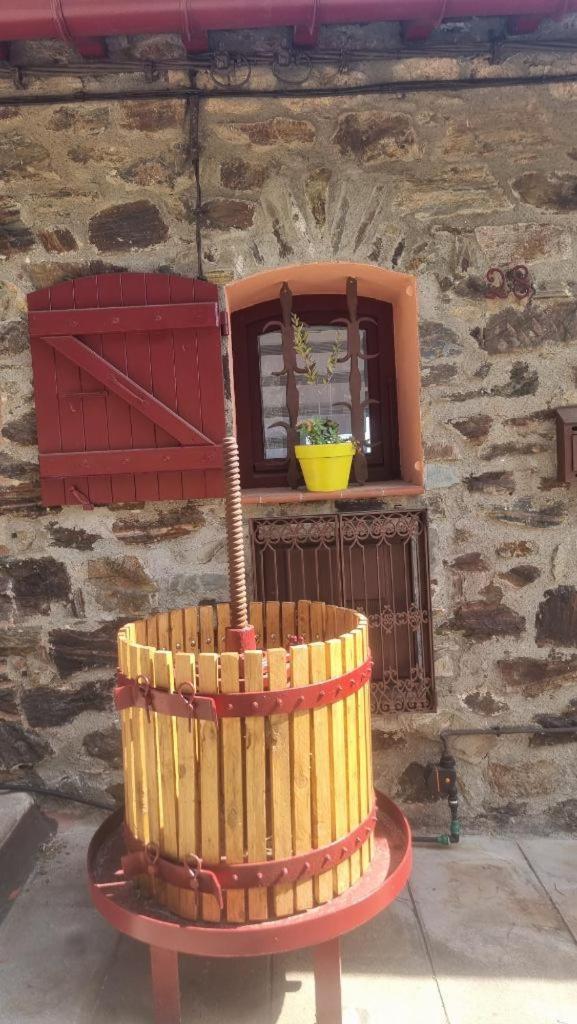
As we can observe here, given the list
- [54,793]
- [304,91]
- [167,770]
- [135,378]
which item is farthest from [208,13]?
[54,793]

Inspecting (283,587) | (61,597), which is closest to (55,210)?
(61,597)

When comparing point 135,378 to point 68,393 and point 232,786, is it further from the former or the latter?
point 232,786

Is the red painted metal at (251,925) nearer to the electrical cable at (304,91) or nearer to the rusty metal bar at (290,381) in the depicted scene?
the rusty metal bar at (290,381)

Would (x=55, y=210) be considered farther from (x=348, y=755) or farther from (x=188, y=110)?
(x=348, y=755)

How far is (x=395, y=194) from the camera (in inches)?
132

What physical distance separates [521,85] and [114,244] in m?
1.88

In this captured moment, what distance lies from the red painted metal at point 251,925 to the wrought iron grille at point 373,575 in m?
0.98

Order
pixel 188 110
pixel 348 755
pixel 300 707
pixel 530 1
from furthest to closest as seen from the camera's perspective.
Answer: pixel 188 110 → pixel 530 1 → pixel 348 755 → pixel 300 707

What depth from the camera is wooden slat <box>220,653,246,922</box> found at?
2.20 meters

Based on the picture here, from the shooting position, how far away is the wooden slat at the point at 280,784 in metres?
2.21

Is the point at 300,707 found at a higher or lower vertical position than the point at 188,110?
lower

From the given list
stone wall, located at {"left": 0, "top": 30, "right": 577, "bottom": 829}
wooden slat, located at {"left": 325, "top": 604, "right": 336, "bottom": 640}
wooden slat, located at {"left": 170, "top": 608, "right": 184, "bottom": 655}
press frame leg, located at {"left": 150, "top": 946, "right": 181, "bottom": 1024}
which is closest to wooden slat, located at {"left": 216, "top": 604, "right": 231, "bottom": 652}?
wooden slat, located at {"left": 170, "top": 608, "right": 184, "bottom": 655}

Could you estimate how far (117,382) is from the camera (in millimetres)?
3260

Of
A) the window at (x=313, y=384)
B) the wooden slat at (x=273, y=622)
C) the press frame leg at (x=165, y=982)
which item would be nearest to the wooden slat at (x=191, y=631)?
the wooden slat at (x=273, y=622)
